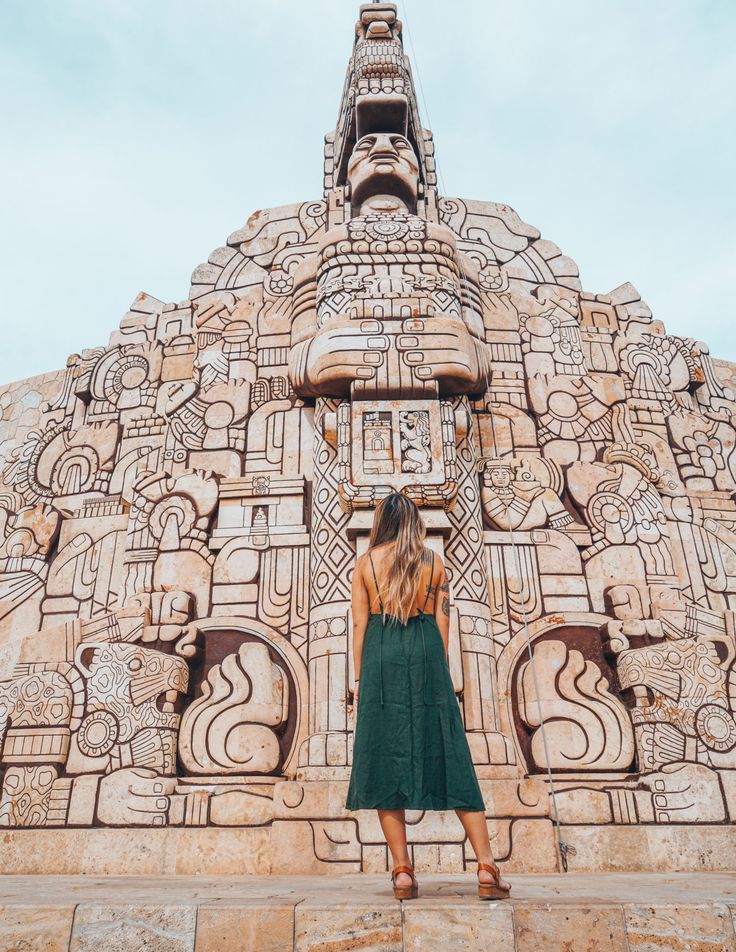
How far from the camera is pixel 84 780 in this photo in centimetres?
480

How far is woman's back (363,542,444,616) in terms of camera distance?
9.34 ft

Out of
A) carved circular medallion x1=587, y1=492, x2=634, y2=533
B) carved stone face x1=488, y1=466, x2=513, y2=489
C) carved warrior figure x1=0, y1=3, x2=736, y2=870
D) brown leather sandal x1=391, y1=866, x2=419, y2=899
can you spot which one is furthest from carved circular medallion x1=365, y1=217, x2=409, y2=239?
brown leather sandal x1=391, y1=866, x2=419, y2=899

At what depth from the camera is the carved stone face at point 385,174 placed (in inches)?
293

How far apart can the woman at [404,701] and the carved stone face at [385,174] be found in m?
5.27

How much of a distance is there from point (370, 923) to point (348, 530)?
315 centimetres

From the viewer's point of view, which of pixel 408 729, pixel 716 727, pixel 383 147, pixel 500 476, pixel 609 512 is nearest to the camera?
pixel 408 729

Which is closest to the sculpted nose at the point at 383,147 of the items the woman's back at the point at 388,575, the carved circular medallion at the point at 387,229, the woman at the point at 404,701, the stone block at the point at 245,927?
the carved circular medallion at the point at 387,229

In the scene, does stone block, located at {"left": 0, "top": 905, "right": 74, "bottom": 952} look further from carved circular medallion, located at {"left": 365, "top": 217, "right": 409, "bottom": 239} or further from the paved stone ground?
carved circular medallion, located at {"left": 365, "top": 217, "right": 409, "bottom": 239}

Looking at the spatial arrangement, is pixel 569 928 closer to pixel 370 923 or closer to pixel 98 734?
pixel 370 923

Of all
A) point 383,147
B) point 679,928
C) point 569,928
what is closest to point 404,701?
point 569,928

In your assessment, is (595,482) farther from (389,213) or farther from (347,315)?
(389,213)

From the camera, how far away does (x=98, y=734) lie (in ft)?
16.3

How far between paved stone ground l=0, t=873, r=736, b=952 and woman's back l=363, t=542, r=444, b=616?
3.17ft

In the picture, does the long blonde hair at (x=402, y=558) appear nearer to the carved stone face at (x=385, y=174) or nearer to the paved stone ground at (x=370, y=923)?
the paved stone ground at (x=370, y=923)
